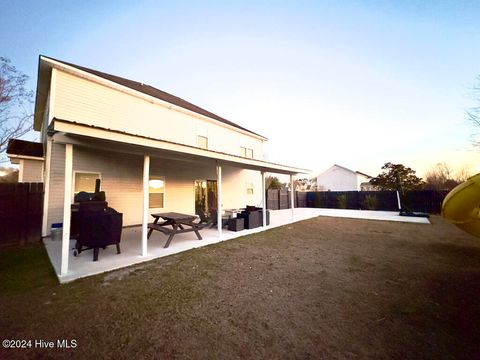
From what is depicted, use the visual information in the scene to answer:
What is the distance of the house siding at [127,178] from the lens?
690 cm

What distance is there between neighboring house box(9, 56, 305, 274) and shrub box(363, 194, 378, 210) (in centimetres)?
1028

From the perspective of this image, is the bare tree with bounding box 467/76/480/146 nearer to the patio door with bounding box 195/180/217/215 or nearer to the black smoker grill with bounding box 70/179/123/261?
the patio door with bounding box 195/180/217/215

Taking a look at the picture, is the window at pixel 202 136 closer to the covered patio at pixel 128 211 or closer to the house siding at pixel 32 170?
the covered patio at pixel 128 211

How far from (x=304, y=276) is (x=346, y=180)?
96.3ft

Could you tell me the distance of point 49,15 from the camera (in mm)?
10695

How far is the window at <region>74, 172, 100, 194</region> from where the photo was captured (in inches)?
287

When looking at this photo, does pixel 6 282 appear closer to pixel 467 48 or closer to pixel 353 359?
pixel 353 359

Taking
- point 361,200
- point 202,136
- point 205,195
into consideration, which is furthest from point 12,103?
point 361,200

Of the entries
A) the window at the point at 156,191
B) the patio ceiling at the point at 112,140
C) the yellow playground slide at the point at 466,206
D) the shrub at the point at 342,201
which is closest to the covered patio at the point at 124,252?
the window at the point at 156,191

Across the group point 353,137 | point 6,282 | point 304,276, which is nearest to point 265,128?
point 353,137

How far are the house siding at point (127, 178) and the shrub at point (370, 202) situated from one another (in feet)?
44.4

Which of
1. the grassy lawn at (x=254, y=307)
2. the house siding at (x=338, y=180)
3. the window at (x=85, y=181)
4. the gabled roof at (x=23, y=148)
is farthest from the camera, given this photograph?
the house siding at (x=338, y=180)

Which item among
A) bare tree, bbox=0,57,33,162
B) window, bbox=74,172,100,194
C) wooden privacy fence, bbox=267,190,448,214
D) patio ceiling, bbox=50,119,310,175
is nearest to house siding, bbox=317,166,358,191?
wooden privacy fence, bbox=267,190,448,214

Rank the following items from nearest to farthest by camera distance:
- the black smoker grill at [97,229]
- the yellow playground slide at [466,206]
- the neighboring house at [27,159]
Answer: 1. the black smoker grill at [97,229]
2. the yellow playground slide at [466,206]
3. the neighboring house at [27,159]
